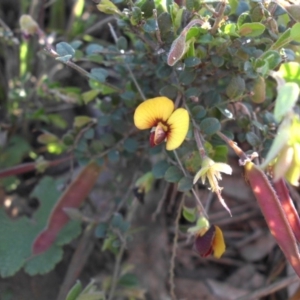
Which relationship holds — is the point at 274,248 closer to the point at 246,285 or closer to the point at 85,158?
the point at 246,285

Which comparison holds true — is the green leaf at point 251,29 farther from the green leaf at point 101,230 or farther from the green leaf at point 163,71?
the green leaf at point 101,230

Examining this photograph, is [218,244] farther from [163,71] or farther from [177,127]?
[163,71]

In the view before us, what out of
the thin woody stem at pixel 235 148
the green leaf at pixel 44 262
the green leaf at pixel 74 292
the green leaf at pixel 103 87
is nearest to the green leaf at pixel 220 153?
the thin woody stem at pixel 235 148

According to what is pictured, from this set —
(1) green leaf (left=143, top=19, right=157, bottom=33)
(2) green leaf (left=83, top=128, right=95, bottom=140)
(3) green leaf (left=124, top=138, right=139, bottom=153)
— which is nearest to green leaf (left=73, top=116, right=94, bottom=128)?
(2) green leaf (left=83, top=128, right=95, bottom=140)

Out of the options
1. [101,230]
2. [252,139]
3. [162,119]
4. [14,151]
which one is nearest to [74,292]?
[101,230]

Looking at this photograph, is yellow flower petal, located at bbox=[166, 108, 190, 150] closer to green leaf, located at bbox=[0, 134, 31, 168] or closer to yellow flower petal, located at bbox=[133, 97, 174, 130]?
yellow flower petal, located at bbox=[133, 97, 174, 130]
